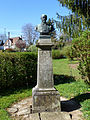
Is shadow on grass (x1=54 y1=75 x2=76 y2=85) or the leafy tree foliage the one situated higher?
the leafy tree foliage

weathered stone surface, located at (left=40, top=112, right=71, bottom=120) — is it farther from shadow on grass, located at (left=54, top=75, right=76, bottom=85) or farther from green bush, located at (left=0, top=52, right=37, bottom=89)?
shadow on grass, located at (left=54, top=75, right=76, bottom=85)

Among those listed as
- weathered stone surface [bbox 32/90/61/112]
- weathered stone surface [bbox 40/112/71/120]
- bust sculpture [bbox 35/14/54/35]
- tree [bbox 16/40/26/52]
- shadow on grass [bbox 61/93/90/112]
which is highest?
bust sculpture [bbox 35/14/54/35]

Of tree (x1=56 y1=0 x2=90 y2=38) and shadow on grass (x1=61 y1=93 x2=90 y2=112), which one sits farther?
tree (x1=56 y1=0 x2=90 y2=38)

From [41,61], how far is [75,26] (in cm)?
1037

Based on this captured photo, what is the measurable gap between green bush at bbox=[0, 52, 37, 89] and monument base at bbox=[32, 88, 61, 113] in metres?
2.84

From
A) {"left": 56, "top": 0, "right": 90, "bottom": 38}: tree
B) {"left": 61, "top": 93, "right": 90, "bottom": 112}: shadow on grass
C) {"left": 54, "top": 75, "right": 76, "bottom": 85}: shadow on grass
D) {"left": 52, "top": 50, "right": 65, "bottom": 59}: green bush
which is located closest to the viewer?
{"left": 61, "top": 93, "right": 90, "bottom": 112}: shadow on grass

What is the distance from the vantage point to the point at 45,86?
11.7ft

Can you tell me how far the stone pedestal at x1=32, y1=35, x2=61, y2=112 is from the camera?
138 inches

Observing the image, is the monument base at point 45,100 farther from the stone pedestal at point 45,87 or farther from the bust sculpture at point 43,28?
the bust sculpture at point 43,28

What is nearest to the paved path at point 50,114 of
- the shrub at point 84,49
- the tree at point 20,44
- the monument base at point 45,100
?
the monument base at point 45,100

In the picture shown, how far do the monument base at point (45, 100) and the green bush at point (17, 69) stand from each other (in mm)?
2841

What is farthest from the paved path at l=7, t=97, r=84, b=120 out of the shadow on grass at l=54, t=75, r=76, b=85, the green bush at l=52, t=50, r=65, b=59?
the green bush at l=52, t=50, r=65, b=59

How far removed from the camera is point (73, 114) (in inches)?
136

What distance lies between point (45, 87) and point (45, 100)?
14.3 inches
